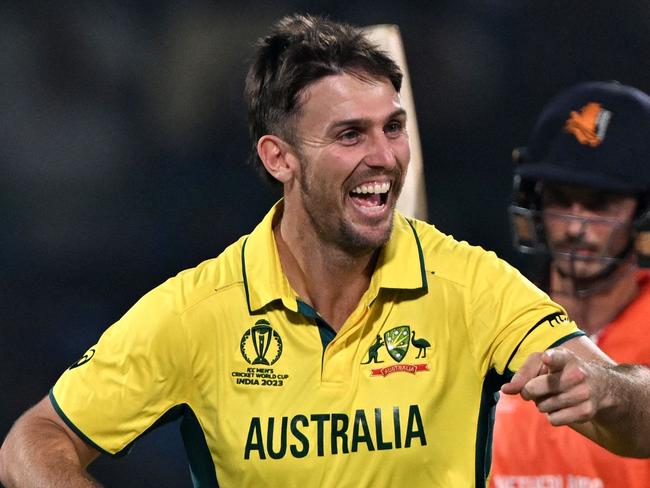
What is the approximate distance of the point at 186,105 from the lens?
17.2 ft

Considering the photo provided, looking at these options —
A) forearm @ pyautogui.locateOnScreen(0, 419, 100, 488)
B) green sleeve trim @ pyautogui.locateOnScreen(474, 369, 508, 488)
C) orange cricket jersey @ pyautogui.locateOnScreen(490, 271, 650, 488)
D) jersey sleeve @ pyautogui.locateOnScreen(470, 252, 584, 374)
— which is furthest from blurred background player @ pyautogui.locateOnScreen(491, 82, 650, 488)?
forearm @ pyautogui.locateOnScreen(0, 419, 100, 488)

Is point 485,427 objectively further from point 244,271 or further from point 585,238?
point 585,238

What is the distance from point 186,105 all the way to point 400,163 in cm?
231

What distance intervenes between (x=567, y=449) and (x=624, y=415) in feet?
2.92

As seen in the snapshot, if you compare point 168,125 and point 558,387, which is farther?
point 168,125

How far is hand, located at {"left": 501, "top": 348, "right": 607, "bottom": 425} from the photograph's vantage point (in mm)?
2428

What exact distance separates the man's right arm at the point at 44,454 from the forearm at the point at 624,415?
1.01 m

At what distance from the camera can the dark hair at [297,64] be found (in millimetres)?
3123

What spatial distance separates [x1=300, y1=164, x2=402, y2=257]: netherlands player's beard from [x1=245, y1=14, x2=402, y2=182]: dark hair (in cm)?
13

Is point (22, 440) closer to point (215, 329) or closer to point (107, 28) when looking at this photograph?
point (215, 329)

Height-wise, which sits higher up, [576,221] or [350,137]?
[350,137]

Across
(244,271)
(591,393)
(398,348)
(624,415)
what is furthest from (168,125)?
(591,393)

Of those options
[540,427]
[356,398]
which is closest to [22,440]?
[356,398]

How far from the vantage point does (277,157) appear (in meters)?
3.30
